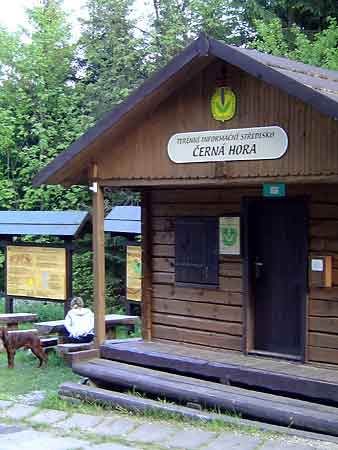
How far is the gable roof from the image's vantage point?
26.4 feet

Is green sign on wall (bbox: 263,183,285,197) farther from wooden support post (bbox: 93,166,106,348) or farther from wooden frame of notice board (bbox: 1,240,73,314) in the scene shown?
wooden frame of notice board (bbox: 1,240,73,314)

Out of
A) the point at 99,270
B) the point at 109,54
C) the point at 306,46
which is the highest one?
the point at 109,54

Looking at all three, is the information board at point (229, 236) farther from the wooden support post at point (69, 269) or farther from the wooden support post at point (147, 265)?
the wooden support post at point (69, 269)

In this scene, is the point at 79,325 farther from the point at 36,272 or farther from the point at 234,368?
the point at 234,368

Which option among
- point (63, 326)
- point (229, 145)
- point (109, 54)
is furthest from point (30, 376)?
point (109, 54)

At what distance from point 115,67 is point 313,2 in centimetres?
566

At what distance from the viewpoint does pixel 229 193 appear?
1031cm

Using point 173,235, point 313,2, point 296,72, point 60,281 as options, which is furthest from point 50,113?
point 296,72

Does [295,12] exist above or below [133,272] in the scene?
above

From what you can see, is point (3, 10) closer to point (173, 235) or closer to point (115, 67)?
point (115, 67)

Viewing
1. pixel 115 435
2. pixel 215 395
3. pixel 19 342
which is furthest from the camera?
pixel 19 342

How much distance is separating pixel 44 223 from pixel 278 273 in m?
6.01

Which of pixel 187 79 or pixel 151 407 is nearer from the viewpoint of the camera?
pixel 151 407

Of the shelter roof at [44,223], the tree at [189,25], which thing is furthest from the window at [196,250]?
the tree at [189,25]
